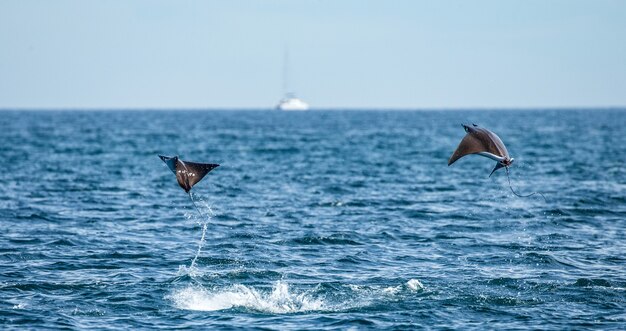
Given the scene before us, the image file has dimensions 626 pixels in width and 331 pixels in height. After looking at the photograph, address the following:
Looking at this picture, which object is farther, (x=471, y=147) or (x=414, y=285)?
(x=414, y=285)

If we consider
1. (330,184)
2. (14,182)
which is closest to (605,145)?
(330,184)

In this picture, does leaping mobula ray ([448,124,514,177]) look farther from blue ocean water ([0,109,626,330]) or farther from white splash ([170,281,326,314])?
white splash ([170,281,326,314])

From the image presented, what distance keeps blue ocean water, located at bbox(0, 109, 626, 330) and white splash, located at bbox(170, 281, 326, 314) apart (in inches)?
2.2

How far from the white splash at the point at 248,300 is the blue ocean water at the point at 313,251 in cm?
6

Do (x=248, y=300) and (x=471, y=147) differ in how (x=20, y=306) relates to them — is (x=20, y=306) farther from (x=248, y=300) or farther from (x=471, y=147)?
(x=471, y=147)

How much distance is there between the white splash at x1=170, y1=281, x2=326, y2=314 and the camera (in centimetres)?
1681

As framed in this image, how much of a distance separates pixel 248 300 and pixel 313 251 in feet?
16.5

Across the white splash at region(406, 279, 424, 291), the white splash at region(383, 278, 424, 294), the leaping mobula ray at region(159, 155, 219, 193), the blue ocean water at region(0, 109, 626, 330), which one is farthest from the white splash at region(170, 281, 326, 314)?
the leaping mobula ray at region(159, 155, 219, 193)

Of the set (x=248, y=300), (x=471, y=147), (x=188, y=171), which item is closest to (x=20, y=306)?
(x=188, y=171)

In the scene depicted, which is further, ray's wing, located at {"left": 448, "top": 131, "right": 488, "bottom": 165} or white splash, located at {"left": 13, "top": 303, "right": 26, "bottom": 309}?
ray's wing, located at {"left": 448, "top": 131, "right": 488, "bottom": 165}

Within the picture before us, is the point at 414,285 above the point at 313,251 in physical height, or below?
above

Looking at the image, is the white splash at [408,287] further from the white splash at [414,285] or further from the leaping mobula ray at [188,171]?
the leaping mobula ray at [188,171]

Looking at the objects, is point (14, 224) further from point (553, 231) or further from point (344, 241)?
point (553, 231)

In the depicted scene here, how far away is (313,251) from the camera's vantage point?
2222cm
